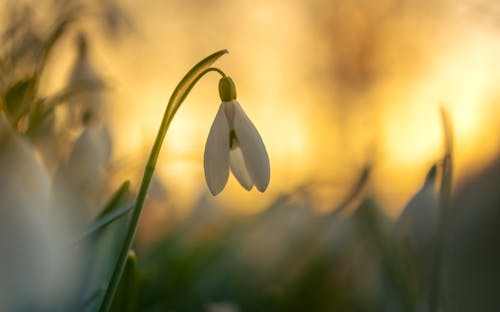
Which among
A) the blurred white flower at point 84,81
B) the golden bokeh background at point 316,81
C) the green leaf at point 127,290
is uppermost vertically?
the golden bokeh background at point 316,81

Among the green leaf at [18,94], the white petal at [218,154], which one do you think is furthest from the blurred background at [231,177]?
the white petal at [218,154]

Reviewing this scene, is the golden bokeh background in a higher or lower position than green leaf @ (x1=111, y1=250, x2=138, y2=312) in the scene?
higher

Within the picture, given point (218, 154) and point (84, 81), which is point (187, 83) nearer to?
point (218, 154)

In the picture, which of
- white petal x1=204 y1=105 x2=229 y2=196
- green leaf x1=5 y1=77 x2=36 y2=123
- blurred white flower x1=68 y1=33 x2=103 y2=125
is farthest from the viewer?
blurred white flower x1=68 y1=33 x2=103 y2=125

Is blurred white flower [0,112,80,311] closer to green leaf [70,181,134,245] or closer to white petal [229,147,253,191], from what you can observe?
green leaf [70,181,134,245]

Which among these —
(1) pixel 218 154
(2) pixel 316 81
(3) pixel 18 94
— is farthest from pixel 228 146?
(2) pixel 316 81

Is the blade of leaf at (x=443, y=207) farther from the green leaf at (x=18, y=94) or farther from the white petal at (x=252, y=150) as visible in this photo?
the green leaf at (x=18, y=94)

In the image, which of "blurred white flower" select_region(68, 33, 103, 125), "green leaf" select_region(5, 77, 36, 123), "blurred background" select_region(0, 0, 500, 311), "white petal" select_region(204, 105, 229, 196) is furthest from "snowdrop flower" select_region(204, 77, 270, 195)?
"blurred white flower" select_region(68, 33, 103, 125)
